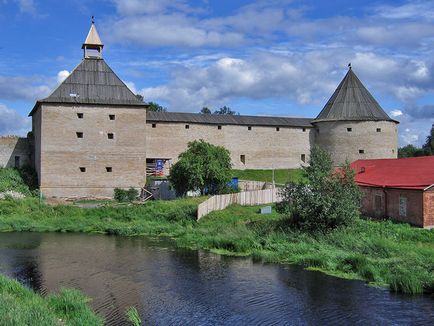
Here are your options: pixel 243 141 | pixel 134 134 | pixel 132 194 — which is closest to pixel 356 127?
pixel 243 141

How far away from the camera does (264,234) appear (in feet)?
60.1

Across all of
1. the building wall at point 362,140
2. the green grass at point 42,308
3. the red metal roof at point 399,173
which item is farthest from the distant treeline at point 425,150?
the green grass at point 42,308

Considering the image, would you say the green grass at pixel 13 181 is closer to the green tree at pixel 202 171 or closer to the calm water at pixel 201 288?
the green tree at pixel 202 171

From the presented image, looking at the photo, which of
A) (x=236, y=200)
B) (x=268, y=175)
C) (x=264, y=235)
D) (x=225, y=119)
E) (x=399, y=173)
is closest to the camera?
(x=264, y=235)

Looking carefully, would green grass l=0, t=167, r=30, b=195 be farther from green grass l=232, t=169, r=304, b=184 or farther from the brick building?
the brick building

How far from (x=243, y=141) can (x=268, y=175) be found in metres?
2.89

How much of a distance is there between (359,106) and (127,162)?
53.5 ft

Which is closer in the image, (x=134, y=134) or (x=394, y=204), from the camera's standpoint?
(x=394, y=204)

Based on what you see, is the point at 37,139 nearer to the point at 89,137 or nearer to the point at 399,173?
the point at 89,137

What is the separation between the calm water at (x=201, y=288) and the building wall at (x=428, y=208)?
17.2 ft

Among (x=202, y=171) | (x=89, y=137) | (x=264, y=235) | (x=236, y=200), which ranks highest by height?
(x=89, y=137)

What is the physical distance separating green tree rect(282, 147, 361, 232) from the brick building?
1.82m

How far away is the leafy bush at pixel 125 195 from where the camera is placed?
2811cm

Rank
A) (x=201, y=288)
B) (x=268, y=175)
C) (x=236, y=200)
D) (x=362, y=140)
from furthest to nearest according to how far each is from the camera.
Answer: (x=362, y=140)
(x=268, y=175)
(x=236, y=200)
(x=201, y=288)
